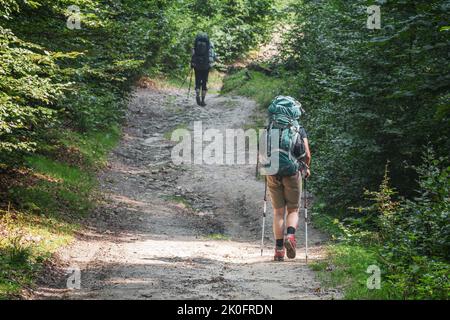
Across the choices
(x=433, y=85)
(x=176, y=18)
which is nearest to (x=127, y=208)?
(x=433, y=85)

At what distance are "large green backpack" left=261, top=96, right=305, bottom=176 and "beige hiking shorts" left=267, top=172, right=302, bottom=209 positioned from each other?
175 mm

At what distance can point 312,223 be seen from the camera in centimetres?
1430

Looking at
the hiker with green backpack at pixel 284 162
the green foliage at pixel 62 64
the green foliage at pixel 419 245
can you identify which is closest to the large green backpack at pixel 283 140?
the hiker with green backpack at pixel 284 162

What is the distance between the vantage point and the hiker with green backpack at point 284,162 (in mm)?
10211

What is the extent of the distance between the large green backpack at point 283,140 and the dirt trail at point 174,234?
1495 mm

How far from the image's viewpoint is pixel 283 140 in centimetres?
1019

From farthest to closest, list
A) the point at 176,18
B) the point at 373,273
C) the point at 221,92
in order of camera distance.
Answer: the point at 176,18, the point at 221,92, the point at 373,273

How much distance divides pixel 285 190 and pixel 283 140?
868 millimetres

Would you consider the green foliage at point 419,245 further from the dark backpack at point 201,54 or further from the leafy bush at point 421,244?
the dark backpack at point 201,54

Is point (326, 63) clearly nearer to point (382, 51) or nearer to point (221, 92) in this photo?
point (382, 51)

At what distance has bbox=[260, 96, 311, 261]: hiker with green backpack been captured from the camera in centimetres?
1021

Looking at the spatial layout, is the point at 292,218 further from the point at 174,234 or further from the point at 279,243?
the point at 174,234

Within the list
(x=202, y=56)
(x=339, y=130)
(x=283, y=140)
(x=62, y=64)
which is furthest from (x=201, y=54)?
(x=283, y=140)

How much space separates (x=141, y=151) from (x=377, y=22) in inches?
403
